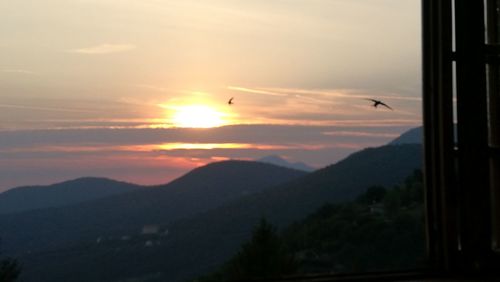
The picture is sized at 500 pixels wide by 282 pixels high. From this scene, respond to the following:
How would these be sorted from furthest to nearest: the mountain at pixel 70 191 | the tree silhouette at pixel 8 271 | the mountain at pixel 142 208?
the mountain at pixel 70 191 < the mountain at pixel 142 208 < the tree silhouette at pixel 8 271

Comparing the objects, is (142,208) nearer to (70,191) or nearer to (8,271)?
(70,191)

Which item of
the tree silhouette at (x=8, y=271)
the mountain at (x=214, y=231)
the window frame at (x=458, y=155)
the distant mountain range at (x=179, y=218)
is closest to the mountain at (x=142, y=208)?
the distant mountain range at (x=179, y=218)

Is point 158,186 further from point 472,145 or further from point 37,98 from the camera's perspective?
point 472,145

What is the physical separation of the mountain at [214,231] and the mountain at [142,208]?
0.11 metres

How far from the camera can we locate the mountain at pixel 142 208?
213 inches

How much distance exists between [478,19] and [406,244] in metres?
3.75

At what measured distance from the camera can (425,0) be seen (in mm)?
2115

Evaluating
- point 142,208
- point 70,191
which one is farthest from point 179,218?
point 70,191

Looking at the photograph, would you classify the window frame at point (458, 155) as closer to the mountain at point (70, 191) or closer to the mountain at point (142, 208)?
the mountain at point (142, 208)

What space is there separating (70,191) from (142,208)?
81cm

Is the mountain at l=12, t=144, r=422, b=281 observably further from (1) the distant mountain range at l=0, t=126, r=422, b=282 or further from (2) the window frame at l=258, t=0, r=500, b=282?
(2) the window frame at l=258, t=0, r=500, b=282

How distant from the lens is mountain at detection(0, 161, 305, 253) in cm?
541

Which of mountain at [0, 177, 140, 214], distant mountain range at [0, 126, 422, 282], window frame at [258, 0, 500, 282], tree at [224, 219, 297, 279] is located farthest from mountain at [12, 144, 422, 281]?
window frame at [258, 0, 500, 282]

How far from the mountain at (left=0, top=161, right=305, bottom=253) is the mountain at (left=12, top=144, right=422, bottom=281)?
0.11 m
